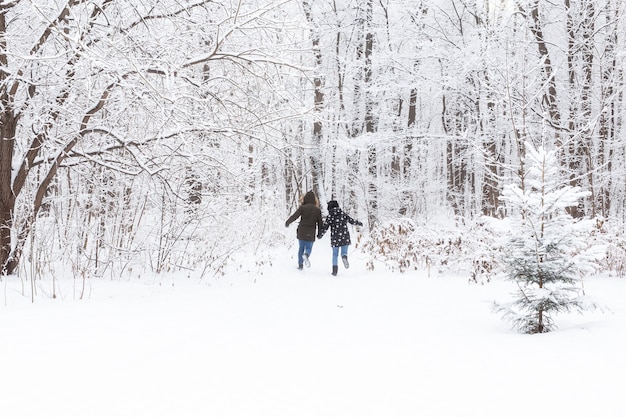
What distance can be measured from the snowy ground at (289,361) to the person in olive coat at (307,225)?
4095 millimetres

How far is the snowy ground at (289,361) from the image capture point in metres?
2.51

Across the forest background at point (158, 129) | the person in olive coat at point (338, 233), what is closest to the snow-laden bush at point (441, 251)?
the forest background at point (158, 129)

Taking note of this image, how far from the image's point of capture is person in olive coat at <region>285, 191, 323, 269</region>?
9867mm

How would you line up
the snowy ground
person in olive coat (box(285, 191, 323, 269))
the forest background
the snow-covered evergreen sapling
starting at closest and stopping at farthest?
the snowy ground → the snow-covered evergreen sapling → the forest background → person in olive coat (box(285, 191, 323, 269))

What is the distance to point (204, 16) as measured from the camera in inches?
223

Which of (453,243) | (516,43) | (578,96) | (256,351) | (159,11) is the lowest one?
(256,351)

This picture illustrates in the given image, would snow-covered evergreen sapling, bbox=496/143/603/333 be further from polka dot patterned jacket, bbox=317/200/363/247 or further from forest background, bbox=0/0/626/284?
polka dot patterned jacket, bbox=317/200/363/247

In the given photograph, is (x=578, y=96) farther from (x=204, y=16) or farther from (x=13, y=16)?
(x=13, y=16)

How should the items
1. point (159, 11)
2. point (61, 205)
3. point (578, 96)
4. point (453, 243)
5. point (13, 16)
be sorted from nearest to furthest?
point (159, 11) → point (13, 16) → point (61, 205) → point (453, 243) → point (578, 96)

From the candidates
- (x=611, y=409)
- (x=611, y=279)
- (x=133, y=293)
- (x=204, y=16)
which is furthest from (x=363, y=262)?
(x=611, y=409)

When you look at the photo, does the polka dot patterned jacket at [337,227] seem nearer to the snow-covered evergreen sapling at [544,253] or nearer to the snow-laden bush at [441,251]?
the snow-laden bush at [441,251]

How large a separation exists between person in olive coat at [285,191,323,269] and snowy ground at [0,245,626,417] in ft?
13.4

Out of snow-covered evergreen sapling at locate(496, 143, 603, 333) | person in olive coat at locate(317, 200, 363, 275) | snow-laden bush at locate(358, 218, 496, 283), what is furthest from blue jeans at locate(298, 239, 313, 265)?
snow-covered evergreen sapling at locate(496, 143, 603, 333)

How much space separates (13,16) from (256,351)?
549cm
